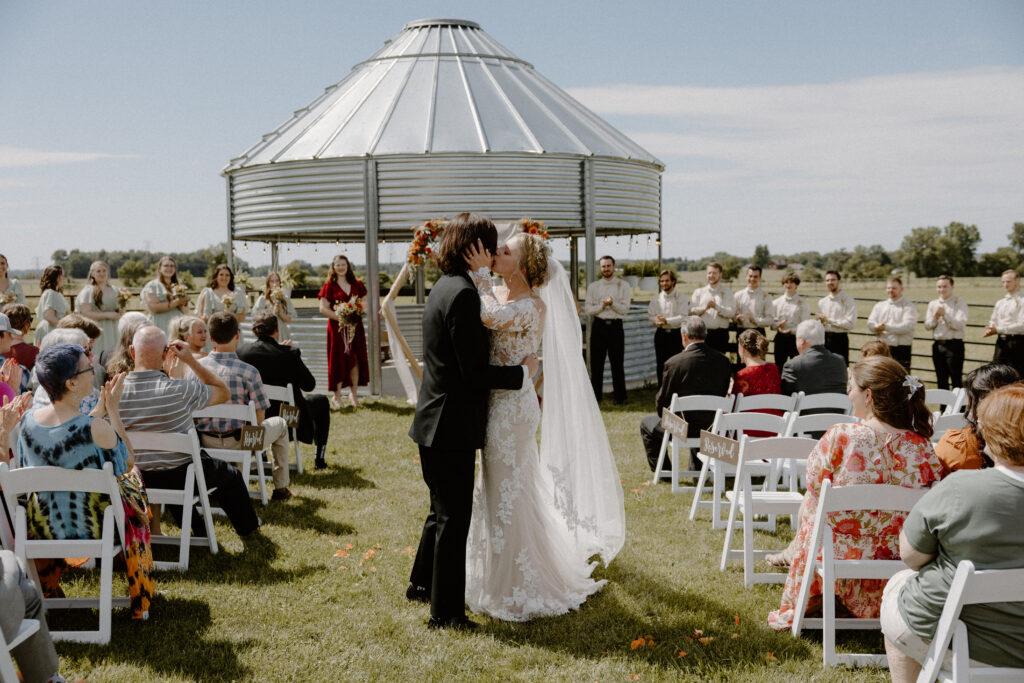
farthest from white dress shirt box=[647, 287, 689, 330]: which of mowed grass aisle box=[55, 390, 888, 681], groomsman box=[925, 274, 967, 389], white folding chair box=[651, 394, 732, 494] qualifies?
mowed grass aisle box=[55, 390, 888, 681]

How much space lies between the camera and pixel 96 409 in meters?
5.05

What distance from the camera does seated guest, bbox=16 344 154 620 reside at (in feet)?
15.0

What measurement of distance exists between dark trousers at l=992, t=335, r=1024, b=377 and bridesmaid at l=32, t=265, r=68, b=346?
1403 centimetres

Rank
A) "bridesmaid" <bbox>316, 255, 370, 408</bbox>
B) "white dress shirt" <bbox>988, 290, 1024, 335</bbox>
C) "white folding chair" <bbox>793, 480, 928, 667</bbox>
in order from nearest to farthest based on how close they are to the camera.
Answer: "white folding chair" <bbox>793, 480, 928, 667</bbox>, "white dress shirt" <bbox>988, 290, 1024, 335</bbox>, "bridesmaid" <bbox>316, 255, 370, 408</bbox>

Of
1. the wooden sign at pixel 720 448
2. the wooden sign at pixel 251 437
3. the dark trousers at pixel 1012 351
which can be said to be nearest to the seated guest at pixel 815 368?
the wooden sign at pixel 720 448

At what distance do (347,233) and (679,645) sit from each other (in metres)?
17.8

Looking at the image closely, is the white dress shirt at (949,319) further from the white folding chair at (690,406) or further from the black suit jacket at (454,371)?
the black suit jacket at (454,371)

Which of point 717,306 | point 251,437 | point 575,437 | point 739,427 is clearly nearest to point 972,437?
point 739,427

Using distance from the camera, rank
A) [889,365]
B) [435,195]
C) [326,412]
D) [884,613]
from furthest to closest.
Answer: [435,195] < [326,412] < [889,365] < [884,613]

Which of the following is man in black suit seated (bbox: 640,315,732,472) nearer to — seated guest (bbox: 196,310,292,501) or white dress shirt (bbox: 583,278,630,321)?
seated guest (bbox: 196,310,292,501)

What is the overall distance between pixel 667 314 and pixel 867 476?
31.1 feet

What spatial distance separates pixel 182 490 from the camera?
19.8ft

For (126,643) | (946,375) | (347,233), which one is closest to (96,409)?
(126,643)

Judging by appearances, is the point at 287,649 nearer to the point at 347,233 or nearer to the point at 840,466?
the point at 840,466
